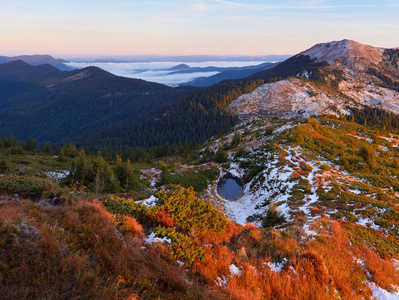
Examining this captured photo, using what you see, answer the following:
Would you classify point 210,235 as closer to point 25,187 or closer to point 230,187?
point 25,187

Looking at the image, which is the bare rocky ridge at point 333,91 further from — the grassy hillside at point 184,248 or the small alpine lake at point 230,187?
the grassy hillside at point 184,248

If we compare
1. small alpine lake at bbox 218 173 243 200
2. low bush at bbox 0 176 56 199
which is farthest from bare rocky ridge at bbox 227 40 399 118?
low bush at bbox 0 176 56 199

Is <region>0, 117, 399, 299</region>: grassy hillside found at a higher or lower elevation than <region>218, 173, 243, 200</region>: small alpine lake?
higher

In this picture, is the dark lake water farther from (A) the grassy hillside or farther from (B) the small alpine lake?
(A) the grassy hillside

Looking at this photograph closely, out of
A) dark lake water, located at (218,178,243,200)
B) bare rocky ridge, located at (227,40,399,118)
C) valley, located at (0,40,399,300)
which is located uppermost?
bare rocky ridge, located at (227,40,399,118)

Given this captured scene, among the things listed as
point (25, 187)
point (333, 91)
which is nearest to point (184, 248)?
point (25, 187)

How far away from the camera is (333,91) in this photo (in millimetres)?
147250

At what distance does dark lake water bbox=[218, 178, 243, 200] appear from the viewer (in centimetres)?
2772

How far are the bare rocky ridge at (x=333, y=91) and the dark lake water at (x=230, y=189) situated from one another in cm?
9185

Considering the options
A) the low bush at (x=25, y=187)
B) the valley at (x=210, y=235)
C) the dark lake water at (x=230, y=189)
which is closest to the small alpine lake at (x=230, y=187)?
the dark lake water at (x=230, y=189)

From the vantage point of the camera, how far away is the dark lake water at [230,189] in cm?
2772

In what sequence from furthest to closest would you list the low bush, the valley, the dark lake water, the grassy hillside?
the dark lake water
the low bush
the valley
the grassy hillside

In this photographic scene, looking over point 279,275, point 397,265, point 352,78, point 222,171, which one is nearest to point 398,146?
point 222,171

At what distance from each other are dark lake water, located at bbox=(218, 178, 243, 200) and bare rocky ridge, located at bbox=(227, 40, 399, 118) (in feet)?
301
